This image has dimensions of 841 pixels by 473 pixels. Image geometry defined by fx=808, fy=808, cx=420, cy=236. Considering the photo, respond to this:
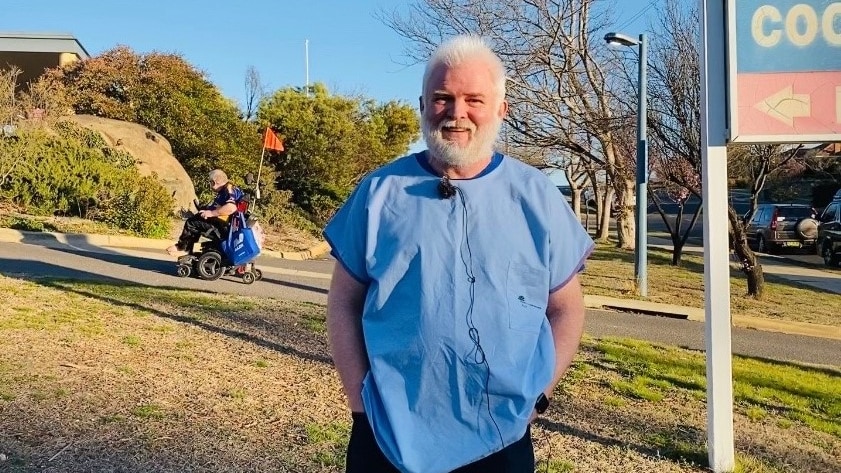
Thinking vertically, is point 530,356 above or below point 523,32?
below

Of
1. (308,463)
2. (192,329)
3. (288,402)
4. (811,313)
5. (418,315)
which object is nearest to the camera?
(418,315)

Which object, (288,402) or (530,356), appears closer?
(530,356)

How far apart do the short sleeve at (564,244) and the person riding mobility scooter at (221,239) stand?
8.80m

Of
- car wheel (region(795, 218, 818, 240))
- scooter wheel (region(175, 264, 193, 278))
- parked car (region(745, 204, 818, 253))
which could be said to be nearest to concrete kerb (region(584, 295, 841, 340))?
scooter wheel (region(175, 264, 193, 278))

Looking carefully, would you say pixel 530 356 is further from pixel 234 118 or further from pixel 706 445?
pixel 234 118

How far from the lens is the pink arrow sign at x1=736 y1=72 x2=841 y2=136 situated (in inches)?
164

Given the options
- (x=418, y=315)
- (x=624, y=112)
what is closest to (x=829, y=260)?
(x=624, y=112)

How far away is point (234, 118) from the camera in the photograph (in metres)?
22.6

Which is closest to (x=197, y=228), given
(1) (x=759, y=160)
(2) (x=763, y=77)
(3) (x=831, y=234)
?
(2) (x=763, y=77)

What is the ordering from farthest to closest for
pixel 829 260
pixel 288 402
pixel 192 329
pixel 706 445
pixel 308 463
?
pixel 829 260 < pixel 192 329 < pixel 288 402 < pixel 706 445 < pixel 308 463

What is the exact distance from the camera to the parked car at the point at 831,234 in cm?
2145

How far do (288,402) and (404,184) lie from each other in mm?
3081

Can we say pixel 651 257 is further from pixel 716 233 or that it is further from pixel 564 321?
pixel 564 321

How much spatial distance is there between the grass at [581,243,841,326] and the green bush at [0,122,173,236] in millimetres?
8947
